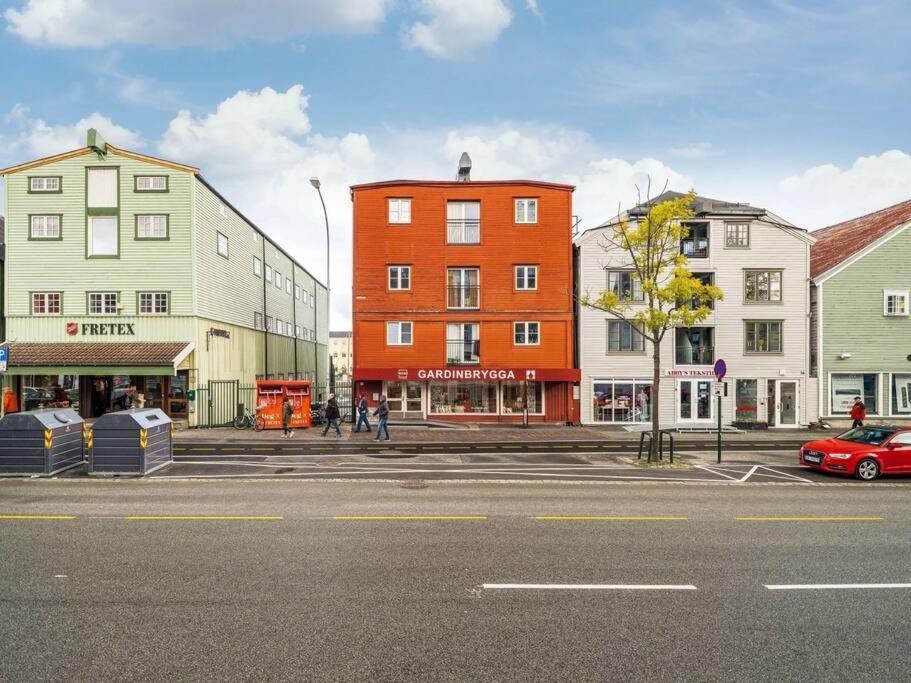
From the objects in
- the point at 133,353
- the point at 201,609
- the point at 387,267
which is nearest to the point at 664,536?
the point at 201,609

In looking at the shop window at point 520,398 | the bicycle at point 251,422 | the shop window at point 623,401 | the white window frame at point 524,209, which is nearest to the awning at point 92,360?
the bicycle at point 251,422

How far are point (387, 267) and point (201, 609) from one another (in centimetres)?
2359

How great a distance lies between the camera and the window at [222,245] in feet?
95.4

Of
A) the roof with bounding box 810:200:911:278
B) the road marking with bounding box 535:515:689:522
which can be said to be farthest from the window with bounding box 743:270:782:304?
the road marking with bounding box 535:515:689:522

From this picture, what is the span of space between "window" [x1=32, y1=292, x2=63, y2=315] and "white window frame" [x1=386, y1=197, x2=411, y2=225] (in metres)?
16.3

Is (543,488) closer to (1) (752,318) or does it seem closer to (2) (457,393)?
(2) (457,393)

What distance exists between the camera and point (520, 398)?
94.8 ft

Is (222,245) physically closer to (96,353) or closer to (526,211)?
(96,353)

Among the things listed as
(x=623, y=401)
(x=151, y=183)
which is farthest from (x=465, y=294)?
(x=151, y=183)

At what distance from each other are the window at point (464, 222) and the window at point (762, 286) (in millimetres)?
14480

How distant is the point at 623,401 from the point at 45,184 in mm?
30321

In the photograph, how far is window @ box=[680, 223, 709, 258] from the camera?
28906mm

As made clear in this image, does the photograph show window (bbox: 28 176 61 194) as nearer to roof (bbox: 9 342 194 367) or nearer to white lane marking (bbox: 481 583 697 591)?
roof (bbox: 9 342 194 367)

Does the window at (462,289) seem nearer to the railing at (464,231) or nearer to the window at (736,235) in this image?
the railing at (464,231)
